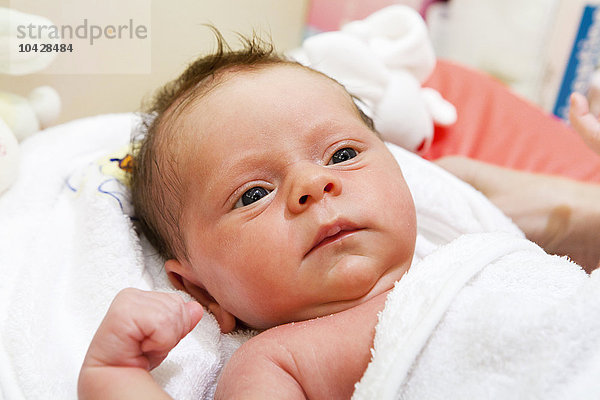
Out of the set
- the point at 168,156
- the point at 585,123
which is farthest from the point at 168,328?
the point at 585,123

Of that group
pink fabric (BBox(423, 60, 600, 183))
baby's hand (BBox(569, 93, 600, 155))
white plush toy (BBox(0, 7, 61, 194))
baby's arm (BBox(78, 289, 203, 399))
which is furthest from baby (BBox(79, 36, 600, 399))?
pink fabric (BBox(423, 60, 600, 183))

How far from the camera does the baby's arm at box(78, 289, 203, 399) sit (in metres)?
0.53

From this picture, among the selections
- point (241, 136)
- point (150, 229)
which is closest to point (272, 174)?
point (241, 136)

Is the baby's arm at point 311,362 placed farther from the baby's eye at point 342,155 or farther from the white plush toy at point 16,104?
the white plush toy at point 16,104

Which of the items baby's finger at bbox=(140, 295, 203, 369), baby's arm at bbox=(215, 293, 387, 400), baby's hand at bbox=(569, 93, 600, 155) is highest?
baby's hand at bbox=(569, 93, 600, 155)

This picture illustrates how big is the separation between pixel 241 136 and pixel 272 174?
0.06 metres

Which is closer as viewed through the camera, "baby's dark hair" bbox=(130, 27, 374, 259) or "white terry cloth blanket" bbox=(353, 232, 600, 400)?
"white terry cloth blanket" bbox=(353, 232, 600, 400)

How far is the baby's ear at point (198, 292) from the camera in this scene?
762 millimetres

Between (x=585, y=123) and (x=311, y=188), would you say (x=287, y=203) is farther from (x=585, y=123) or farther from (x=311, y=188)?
(x=585, y=123)

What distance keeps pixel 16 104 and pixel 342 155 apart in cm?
61

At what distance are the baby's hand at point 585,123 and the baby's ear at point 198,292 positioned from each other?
24.7 inches

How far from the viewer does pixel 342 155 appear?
2.47 ft

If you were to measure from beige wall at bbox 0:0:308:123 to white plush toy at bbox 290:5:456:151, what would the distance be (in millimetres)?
188

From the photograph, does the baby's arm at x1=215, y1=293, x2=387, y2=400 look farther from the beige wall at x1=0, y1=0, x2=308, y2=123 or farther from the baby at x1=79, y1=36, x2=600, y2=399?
the beige wall at x1=0, y1=0, x2=308, y2=123
